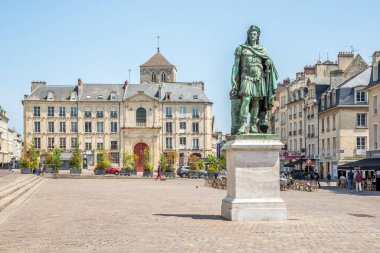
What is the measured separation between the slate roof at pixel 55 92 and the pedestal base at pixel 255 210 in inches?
2823

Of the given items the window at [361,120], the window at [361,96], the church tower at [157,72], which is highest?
the church tower at [157,72]

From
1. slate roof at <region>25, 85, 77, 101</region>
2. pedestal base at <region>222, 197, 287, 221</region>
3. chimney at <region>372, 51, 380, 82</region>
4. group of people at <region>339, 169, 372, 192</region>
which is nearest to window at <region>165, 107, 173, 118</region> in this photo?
slate roof at <region>25, 85, 77, 101</region>

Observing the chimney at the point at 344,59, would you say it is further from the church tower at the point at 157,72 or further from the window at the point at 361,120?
the church tower at the point at 157,72

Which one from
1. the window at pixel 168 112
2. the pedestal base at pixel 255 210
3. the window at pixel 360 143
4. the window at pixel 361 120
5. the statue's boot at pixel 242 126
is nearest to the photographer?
the pedestal base at pixel 255 210

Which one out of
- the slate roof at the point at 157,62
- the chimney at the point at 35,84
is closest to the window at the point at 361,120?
A: the chimney at the point at 35,84

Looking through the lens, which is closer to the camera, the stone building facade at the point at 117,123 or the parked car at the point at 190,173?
the parked car at the point at 190,173

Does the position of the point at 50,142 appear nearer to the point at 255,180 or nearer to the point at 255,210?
the point at 255,180

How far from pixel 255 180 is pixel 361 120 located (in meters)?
43.6

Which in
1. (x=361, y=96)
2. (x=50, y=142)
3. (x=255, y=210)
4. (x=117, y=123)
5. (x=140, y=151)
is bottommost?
(x=255, y=210)

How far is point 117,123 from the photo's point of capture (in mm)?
82750

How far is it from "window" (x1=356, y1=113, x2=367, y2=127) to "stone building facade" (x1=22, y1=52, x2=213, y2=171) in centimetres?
2992

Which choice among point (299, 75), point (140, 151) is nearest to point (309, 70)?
point (299, 75)

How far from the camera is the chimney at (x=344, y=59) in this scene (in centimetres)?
6272

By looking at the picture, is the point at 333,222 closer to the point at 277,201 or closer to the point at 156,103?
the point at 277,201
